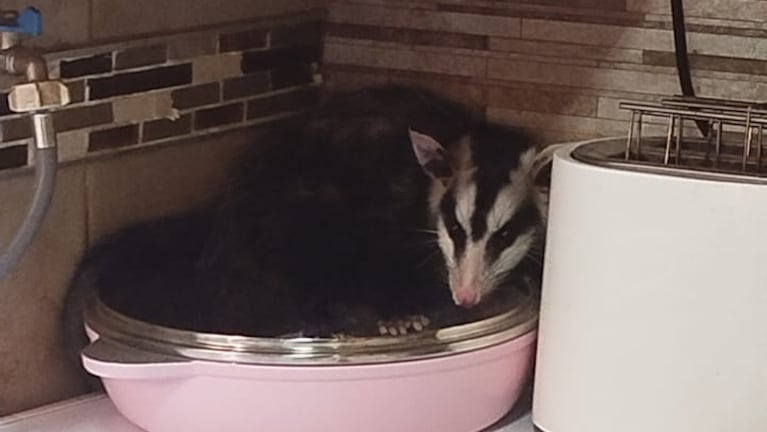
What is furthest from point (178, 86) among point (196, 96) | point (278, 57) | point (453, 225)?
point (453, 225)

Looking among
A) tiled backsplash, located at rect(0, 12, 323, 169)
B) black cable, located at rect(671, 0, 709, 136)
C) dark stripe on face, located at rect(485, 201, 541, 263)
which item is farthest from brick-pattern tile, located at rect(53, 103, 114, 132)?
black cable, located at rect(671, 0, 709, 136)

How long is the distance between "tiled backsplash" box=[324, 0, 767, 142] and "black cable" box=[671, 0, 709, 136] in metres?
0.02

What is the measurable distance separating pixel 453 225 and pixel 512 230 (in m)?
0.05

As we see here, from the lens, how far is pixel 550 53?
115 centimetres

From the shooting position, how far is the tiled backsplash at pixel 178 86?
102 cm

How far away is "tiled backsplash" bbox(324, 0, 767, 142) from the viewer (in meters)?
1.07

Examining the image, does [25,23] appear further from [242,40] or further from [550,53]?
[550,53]

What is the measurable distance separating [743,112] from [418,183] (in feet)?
0.98

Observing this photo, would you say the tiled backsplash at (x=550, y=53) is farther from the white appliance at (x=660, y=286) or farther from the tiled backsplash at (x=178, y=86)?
the white appliance at (x=660, y=286)

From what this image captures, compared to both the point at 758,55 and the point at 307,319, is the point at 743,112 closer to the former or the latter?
the point at 758,55

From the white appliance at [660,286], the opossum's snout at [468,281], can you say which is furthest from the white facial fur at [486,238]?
the white appliance at [660,286]

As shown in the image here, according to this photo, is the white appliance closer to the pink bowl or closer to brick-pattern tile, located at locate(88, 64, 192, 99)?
the pink bowl

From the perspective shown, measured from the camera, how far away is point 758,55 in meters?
1.06

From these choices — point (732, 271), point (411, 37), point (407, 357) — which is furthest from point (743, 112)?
point (411, 37)
